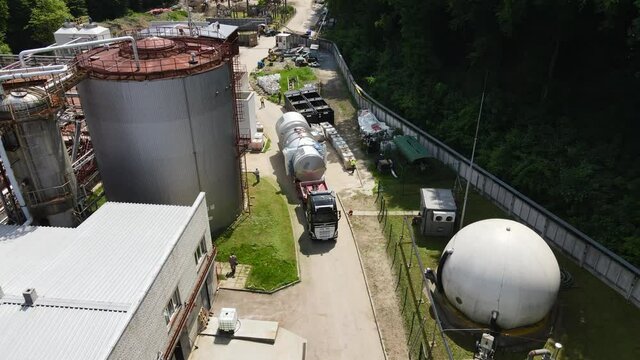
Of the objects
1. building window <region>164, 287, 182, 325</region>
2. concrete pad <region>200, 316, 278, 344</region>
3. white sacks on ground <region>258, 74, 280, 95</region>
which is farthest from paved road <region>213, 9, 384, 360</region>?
white sacks on ground <region>258, 74, 280, 95</region>

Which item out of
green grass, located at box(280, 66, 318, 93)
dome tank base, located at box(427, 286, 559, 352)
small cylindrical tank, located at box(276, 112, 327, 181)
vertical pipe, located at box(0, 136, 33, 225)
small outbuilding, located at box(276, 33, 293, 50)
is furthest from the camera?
small outbuilding, located at box(276, 33, 293, 50)

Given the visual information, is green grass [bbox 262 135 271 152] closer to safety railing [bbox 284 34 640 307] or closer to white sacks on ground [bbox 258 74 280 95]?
safety railing [bbox 284 34 640 307]

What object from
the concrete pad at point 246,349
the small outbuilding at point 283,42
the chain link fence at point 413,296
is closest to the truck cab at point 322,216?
the chain link fence at point 413,296

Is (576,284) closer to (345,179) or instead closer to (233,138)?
(345,179)

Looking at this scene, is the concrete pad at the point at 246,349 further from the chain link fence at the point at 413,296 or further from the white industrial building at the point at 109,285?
the chain link fence at the point at 413,296

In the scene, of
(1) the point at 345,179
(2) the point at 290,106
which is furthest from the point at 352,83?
(1) the point at 345,179

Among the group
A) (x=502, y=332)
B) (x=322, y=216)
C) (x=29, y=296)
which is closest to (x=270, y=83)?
(x=322, y=216)
